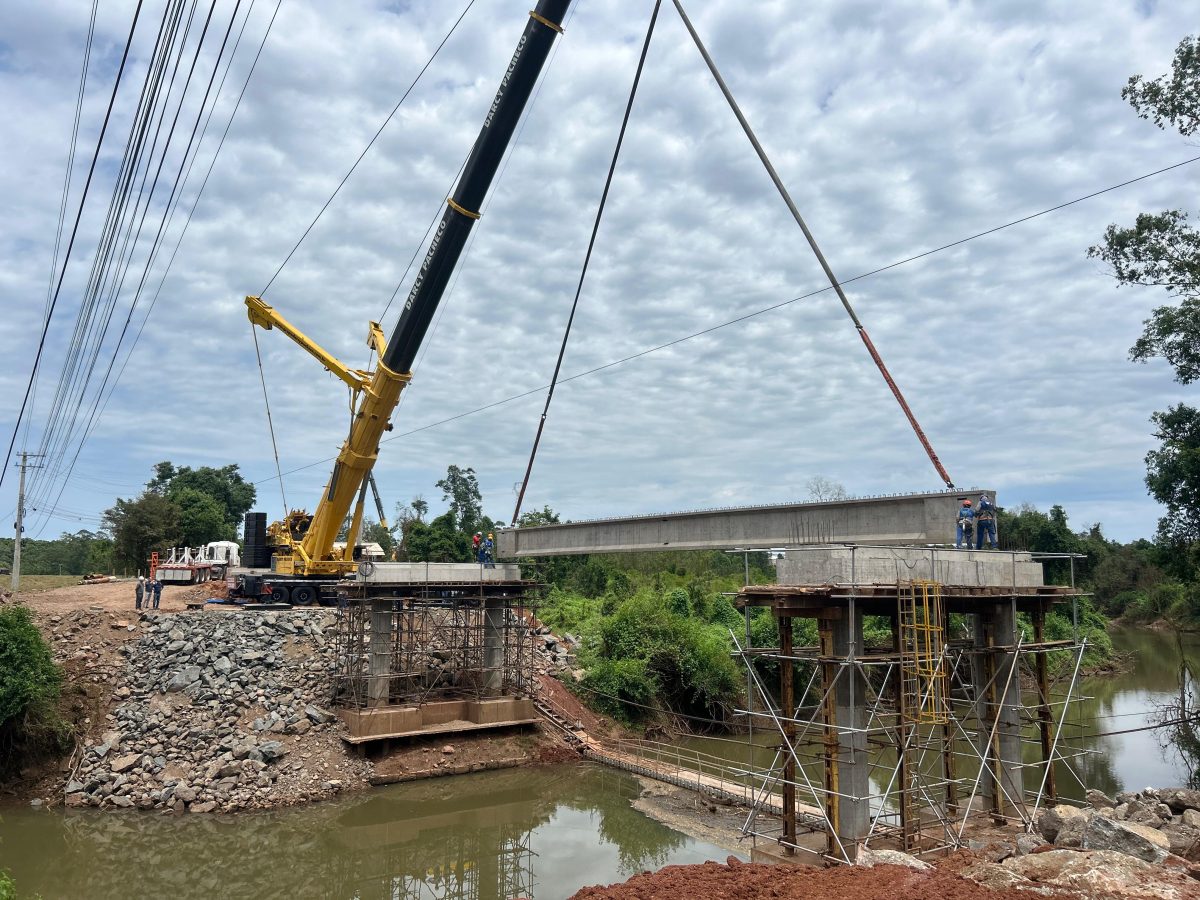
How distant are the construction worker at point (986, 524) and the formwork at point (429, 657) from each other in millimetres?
14022

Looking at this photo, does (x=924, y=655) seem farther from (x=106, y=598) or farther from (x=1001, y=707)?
(x=106, y=598)

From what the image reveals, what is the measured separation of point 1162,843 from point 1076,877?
253cm

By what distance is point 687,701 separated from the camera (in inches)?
1147

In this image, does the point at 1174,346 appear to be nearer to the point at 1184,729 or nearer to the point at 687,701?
the point at 1184,729

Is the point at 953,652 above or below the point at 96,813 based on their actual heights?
above

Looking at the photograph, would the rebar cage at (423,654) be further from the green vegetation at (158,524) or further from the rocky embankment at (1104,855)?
the green vegetation at (158,524)

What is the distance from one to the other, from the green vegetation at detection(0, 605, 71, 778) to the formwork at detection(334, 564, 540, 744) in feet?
22.1

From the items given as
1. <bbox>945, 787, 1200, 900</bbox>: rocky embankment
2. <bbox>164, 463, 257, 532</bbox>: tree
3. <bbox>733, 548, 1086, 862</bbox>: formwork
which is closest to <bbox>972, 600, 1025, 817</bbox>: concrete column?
<bbox>733, 548, 1086, 862</bbox>: formwork

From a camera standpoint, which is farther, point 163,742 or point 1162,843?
point 163,742

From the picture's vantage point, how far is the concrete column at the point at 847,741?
1284 centimetres

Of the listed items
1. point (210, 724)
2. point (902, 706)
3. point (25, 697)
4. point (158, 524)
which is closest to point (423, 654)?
point (210, 724)

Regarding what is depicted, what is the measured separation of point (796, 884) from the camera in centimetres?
1074

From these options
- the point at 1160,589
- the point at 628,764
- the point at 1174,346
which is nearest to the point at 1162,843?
the point at 628,764

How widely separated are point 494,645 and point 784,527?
11684mm
